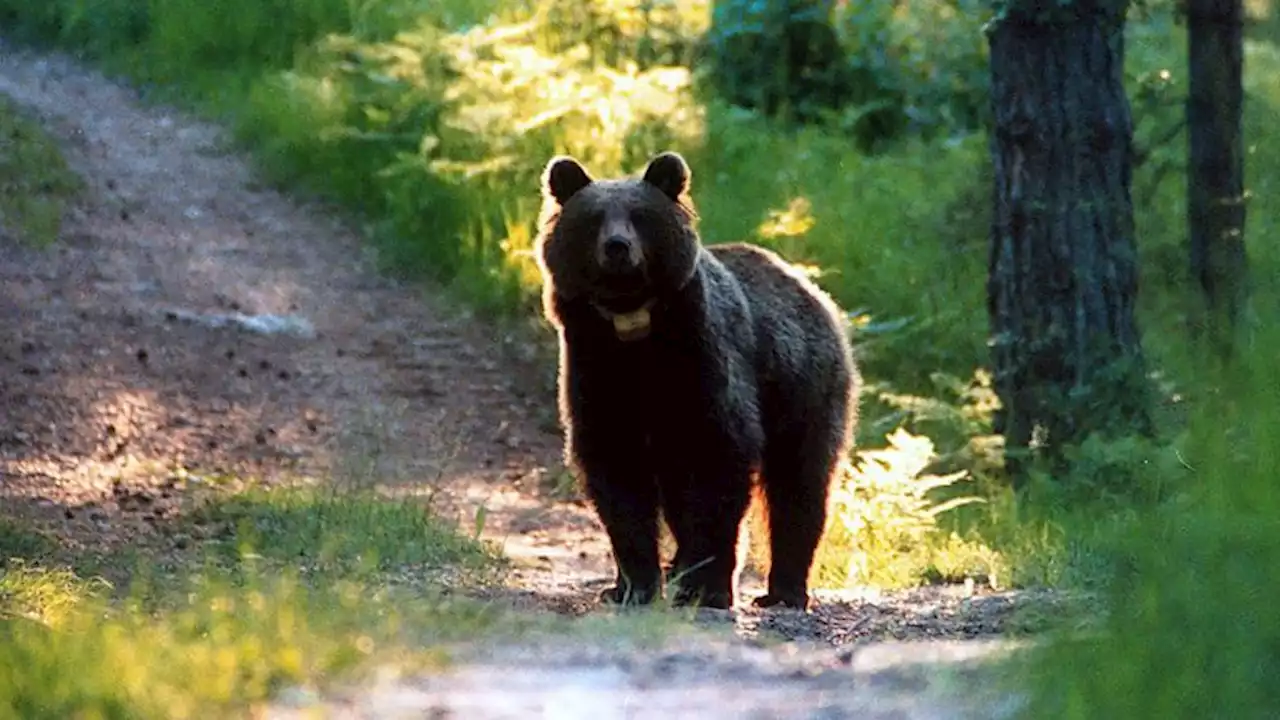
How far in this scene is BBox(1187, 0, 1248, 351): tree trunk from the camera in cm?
1041

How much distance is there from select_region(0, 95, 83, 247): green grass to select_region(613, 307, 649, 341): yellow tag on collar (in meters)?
7.66

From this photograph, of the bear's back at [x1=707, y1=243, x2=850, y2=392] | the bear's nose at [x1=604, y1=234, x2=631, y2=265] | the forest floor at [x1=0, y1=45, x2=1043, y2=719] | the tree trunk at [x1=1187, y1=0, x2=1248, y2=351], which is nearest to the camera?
the forest floor at [x1=0, y1=45, x2=1043, y2=719]

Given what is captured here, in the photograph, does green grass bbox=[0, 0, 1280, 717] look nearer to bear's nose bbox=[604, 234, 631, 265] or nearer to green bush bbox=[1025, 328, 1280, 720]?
green bush bbox=[1025, 328, 1280, 720]

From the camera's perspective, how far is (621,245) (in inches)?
279

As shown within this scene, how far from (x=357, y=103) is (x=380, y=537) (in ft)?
28.5

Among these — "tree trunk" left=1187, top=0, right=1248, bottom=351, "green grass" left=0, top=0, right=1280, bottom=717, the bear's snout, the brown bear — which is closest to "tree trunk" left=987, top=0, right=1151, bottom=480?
"green grass" left=0, top=0, right=1280, bottom=717

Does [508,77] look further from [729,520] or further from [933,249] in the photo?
[729,520]

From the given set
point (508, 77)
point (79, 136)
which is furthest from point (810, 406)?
point (79, 136)

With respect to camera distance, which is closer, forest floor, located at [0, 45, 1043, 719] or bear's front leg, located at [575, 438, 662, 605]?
forest floor, located at [0, 45, 1043, 719]

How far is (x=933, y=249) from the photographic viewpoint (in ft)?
42.0

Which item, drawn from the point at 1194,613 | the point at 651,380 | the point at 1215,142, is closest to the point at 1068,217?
the point at 1215,142

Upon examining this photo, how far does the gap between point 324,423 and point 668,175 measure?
4.49 metres

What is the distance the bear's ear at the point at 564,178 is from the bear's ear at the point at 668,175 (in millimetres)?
235

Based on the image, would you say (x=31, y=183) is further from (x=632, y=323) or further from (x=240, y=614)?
(x=240, y=614)
